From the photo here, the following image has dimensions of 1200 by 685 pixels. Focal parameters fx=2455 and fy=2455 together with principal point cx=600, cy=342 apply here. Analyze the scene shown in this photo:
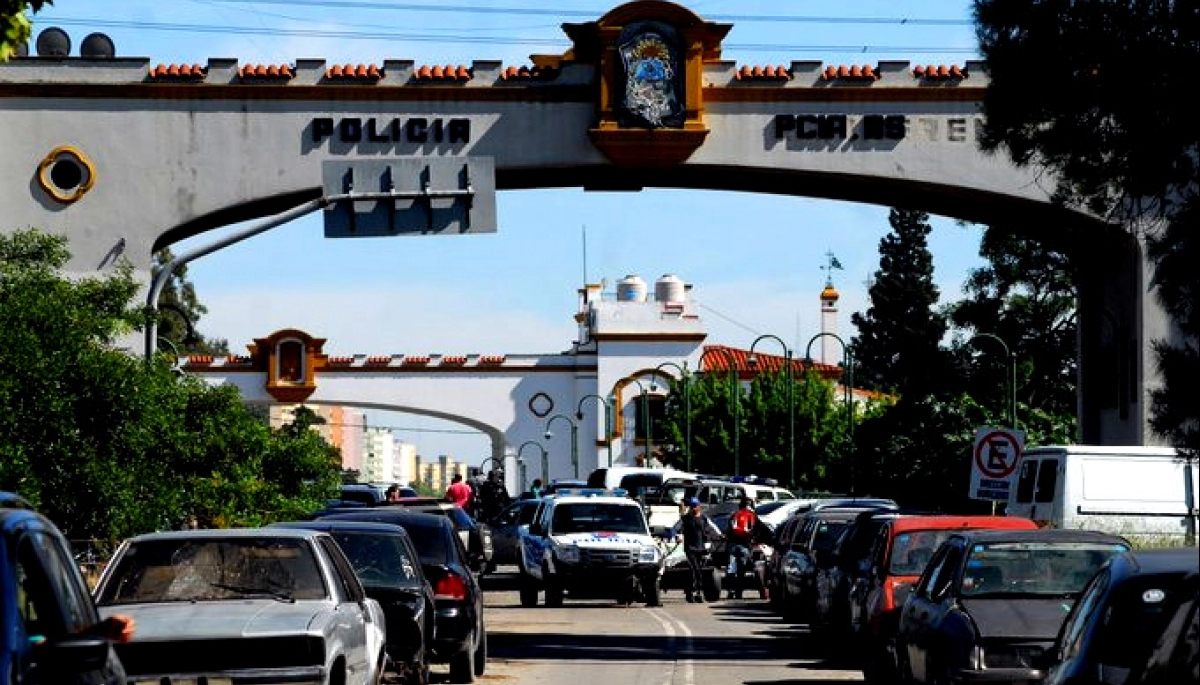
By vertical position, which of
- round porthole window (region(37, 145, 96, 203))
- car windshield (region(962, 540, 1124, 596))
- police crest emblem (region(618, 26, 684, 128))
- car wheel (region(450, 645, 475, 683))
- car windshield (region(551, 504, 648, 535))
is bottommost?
car wheel (region(450, 645, 475, 683))

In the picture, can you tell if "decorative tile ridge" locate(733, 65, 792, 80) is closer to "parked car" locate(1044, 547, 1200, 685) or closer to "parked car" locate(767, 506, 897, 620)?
"parked car" locate(767, 506, 897, 620)

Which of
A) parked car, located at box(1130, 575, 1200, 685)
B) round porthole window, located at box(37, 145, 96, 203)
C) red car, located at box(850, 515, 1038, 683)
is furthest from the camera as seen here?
round porthole window, located at box(37, 145, 96, 203)

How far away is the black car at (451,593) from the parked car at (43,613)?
11122 millimetres

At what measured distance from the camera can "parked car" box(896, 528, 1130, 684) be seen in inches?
683

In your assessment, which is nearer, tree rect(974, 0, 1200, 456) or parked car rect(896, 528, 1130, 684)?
parked car rect(896, 528, 1130, 684)

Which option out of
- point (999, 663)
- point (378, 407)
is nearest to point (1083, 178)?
point (999, 663)

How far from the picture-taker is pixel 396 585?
2020 centimetres

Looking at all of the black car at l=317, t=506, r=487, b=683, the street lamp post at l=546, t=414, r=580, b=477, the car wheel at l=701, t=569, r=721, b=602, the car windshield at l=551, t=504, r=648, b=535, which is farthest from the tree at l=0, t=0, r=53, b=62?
the street lamp post at l=546, t=414, r=580, b=477

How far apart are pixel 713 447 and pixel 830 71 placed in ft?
185

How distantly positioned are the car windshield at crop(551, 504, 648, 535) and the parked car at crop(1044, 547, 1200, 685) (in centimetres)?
2789

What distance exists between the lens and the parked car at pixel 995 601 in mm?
17359

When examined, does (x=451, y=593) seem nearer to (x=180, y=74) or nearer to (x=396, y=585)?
(x=396, y=585)

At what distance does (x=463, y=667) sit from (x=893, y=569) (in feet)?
14.0

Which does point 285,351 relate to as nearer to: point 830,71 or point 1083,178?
point 830,71
